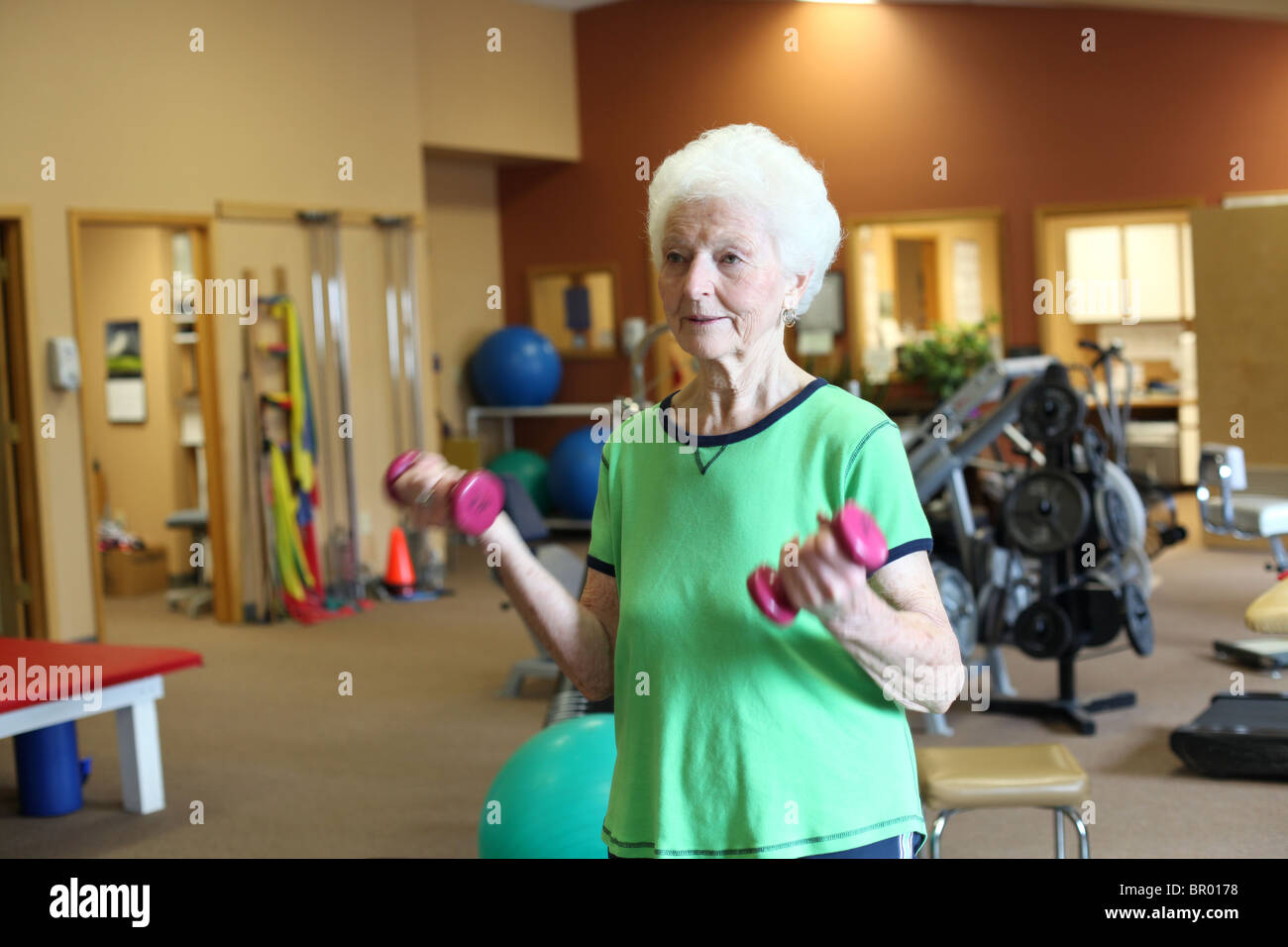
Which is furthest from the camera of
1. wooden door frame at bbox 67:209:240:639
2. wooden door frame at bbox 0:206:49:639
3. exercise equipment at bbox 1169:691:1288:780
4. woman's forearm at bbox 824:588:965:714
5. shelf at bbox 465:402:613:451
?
shelf at bbox 465:402:613:451

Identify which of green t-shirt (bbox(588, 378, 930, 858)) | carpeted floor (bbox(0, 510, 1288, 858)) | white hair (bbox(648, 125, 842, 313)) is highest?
white hair (bbox(648, 125, 842, 313))

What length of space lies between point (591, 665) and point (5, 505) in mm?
6122

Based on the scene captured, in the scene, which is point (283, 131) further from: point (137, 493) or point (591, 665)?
point (591, 665)

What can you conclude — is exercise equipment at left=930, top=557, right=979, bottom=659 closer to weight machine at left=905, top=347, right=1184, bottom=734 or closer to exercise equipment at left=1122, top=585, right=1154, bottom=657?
weight machine at left=905, top=347, right=1184, bottom=734

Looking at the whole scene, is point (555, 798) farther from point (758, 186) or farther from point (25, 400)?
point (25, 400)

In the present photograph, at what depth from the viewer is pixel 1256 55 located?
8.83 m

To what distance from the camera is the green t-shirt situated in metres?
1.35

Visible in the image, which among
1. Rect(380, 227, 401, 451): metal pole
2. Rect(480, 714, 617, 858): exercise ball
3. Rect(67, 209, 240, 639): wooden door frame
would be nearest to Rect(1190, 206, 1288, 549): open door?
Rect(380, 227, 401, 451): metal pole

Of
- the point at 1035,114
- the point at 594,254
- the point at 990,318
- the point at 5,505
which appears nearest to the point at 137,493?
the point at 5,505

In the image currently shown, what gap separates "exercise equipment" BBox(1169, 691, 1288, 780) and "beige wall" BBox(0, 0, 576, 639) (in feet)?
17.4

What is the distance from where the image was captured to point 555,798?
2908 mm

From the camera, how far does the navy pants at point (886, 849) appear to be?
4.47 feet

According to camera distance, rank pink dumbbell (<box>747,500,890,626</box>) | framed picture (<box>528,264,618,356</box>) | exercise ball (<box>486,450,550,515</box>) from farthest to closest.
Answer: framed picture (<box>528,264,618,356</box>) < exercise ball (<box>486,450,550,515</box>) < pink dumbbell (<box>747,500,890,626</box>)

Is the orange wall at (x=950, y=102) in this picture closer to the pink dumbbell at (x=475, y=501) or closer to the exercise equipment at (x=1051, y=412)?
the exercise equipment at (x=1051, y=412)
